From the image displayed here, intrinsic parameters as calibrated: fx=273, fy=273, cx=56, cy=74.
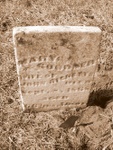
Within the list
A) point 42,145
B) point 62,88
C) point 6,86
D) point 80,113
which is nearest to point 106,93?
point 80,113

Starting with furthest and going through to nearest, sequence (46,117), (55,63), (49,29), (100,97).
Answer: (100,97) < (46,117) < (55,63) < (49,29)

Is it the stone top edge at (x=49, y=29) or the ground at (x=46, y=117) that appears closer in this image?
the stone top edge at (x=49, y=29)

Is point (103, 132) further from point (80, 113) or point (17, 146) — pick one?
point (17, 146)

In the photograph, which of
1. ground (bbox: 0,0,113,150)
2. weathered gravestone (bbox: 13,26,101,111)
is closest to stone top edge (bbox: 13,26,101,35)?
weathered gravestone (bbox: 13,26,101,111)

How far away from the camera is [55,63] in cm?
195

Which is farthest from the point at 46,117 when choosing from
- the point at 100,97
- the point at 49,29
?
the point at 49,29

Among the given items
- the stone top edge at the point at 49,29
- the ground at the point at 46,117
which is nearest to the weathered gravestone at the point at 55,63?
the stone top edge at the point at 49,29

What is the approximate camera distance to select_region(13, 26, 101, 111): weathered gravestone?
1.75 meters

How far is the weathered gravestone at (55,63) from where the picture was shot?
175 cm

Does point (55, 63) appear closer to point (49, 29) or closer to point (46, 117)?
point (49, 29)

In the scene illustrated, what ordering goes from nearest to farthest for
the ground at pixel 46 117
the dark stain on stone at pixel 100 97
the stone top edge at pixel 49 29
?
1. the stone top edge at pixel 49 29
2. the ground at pixel 46 117
3. the dark stain on stone at pixel 100 97

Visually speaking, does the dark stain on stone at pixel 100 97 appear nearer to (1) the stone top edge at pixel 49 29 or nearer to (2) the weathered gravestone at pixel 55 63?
(2) the weathered gravestone at pixel 55 63

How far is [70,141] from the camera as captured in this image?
2.23 metres

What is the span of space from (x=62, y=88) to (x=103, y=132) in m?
0.49
